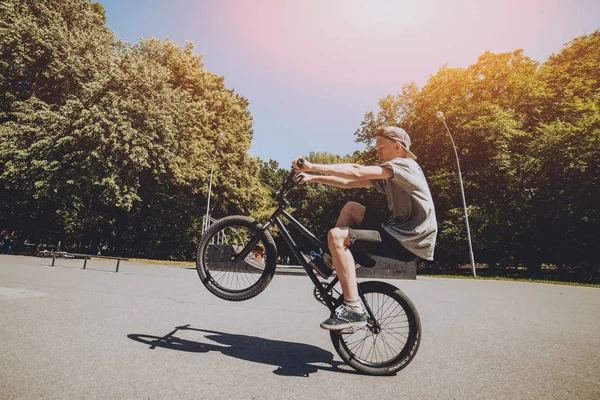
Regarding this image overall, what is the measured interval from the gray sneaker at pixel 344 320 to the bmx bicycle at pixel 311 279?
15cm

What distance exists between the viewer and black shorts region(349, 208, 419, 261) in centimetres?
281

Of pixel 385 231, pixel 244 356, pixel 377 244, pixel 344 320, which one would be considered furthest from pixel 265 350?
pixel 385 231

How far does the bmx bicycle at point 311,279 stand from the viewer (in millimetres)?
2814

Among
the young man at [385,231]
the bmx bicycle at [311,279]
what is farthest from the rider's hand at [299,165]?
the bmx bicycle at [311,279]

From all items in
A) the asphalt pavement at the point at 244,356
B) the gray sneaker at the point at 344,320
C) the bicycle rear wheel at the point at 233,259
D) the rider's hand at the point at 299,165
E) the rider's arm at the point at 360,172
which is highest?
the rider's hand at the point at 299,165

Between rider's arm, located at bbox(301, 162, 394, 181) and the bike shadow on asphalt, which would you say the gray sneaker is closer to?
the bike shadow on asphalt

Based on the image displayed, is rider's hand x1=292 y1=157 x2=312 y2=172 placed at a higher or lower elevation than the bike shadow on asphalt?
higher

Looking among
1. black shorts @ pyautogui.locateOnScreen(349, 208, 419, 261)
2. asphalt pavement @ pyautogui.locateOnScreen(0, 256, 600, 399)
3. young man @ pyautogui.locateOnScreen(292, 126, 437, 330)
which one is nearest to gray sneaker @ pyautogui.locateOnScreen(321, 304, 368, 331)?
young man @ pyautogui.locateOnScreen(292, 126, 437, 330)

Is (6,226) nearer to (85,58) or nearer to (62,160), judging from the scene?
(62,160)

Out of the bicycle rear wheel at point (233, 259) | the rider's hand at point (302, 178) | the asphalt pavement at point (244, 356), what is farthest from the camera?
the bicycle rear wheel at point (233, 259)

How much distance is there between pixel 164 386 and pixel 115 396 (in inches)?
11.6

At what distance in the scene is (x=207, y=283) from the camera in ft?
10.9

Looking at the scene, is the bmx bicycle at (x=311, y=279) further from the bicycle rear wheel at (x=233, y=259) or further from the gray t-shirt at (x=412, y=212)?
the gray t-shirt at (x=412, y=212)

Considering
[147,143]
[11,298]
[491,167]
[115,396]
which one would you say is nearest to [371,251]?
[115,396]
